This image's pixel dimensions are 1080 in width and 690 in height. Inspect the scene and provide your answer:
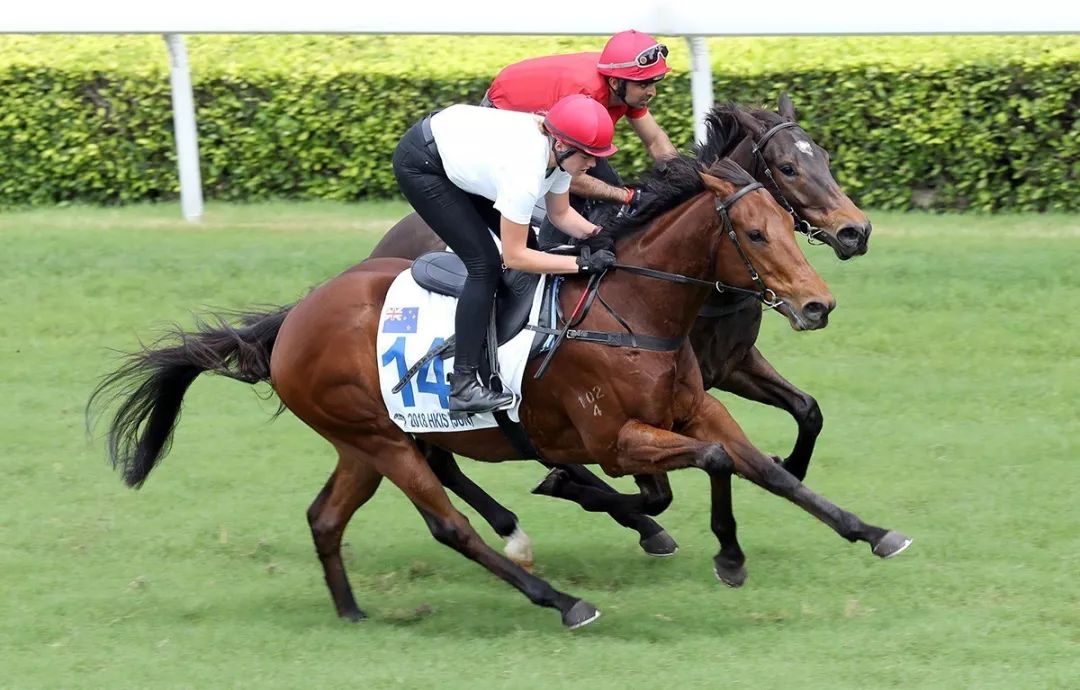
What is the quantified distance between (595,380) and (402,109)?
6.85 m

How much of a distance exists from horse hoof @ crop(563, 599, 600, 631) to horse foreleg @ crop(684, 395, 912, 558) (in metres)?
0.72

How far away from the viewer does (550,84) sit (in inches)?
263

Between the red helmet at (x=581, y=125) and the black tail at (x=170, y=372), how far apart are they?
1682mm

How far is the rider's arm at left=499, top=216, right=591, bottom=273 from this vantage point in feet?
18.6

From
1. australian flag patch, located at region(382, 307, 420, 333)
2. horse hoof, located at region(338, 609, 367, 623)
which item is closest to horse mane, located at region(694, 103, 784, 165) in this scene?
australian flag patch, located at region(382, 307, 420, 333)

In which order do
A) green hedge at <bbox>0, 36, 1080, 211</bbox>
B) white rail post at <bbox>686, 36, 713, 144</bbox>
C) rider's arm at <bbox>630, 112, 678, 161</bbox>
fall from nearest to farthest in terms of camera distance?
rider's arm at <bbox>630, 112, 678, 161</bbox>, white rail post at <bbox>686, 36, 713, 144</bbox>, green hedge at <bbox>0, 36, 1080, 211</bbox>

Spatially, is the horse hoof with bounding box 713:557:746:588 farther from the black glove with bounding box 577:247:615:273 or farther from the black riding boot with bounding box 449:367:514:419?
the black glove with bounding box 577:247:615:273

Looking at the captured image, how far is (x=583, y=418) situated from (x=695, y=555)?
50.4 inches

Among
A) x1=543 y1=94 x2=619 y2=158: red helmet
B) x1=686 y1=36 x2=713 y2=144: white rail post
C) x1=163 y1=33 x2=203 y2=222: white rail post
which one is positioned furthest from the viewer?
x1=163 y1=33 x2=203 y2=222: white rail post

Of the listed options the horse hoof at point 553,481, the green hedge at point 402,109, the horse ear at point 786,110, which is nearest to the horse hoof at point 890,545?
the horse hoof at point 553,481

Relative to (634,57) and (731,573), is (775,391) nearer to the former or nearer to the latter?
(731,573)

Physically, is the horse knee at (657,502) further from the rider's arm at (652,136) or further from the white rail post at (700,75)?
the white rail post at (700,75)

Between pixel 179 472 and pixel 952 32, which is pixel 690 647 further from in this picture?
pixel 952 32

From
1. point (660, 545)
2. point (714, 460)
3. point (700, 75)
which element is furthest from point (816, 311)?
point (700, 75)
